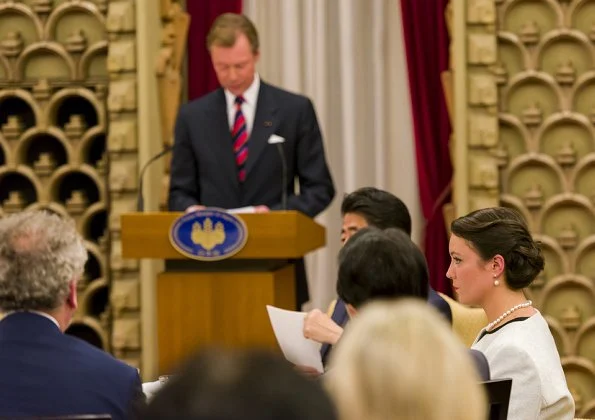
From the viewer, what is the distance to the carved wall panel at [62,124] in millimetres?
6121

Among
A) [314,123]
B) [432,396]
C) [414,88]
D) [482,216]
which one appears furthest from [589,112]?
[432,396]

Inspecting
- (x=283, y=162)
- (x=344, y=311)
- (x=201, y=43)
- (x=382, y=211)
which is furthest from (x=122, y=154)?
(x=344, y=311)

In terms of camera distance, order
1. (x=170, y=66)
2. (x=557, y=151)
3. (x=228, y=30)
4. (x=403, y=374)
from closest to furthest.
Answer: (x=403, y=374), (x=228, y=30), (x=557, y=151), (x=170, y=66)

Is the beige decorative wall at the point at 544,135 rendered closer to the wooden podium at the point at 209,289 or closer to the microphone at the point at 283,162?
the microphone at the point at 283,162

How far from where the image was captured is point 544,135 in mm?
5887

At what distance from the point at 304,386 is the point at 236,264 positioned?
3.59m

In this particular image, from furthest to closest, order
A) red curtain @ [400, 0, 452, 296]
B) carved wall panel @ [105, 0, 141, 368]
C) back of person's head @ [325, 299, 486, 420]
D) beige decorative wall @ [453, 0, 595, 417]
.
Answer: red curtain @ [400, 0, 452, 296] < carved wall panel @ [105, 0, 141, 368] < beige decorative wall @ [453, 0, 595, 417] < back of person's head @ [325, 299, 486, 420]

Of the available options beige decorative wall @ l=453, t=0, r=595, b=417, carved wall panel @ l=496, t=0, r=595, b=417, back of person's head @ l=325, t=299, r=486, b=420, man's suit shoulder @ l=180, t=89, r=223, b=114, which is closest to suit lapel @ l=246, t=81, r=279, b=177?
man's suit shoulder @ l=180, t=89, r=223, b=114

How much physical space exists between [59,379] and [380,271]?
26.5 inches

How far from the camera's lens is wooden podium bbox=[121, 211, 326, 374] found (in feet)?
14.4

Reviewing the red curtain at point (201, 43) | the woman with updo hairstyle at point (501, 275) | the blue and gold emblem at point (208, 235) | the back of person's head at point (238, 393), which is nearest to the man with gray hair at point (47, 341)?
the woman with updo hairstyle at point (501, 275)

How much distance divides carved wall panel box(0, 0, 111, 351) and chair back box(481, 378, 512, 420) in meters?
4.08

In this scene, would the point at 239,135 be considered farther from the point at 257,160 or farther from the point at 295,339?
the point at 295,339

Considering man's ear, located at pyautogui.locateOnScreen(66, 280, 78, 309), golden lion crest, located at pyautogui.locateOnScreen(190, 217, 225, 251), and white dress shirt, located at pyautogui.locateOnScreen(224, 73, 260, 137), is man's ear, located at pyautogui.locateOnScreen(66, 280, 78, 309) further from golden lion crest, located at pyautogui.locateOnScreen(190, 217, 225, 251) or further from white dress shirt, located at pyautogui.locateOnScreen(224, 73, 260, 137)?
white dress shirt, located at pyautogui.locateOnScreen(224, 73, 260, 137)
